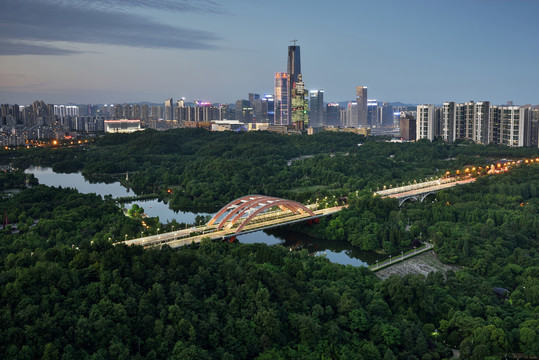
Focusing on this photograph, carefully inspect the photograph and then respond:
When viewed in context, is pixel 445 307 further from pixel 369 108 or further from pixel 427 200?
pixel 369 108

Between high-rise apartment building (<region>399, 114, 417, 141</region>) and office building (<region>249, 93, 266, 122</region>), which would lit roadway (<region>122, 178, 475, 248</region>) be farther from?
office building (<region>249, 93, 266, 122</region>)

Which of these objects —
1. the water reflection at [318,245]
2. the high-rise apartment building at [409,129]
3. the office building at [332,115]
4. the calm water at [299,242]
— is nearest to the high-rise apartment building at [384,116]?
the office building at [332,115]

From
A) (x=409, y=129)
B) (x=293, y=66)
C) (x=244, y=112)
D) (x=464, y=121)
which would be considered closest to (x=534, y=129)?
(x=464, y=121)

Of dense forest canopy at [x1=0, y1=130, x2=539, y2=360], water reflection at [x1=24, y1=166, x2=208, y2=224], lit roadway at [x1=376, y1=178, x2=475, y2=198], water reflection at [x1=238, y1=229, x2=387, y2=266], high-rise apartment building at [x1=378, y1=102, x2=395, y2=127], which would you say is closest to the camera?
dense forest canopy at [x1=0, y1=130, x2=539, y2=360]

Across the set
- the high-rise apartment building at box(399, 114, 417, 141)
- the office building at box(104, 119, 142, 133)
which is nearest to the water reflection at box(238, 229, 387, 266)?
the high-rise apartment building at box(399, 114, 417, 141)

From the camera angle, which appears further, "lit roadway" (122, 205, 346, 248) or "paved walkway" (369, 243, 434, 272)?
"lit roadway" (122, 205, 346, 248)

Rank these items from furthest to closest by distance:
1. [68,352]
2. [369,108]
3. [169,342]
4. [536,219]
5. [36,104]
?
[369,108] < [36,104] < [536,219] < [169,342] < [68,352]

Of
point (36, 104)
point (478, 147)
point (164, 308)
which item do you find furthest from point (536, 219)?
point (36, 104)
